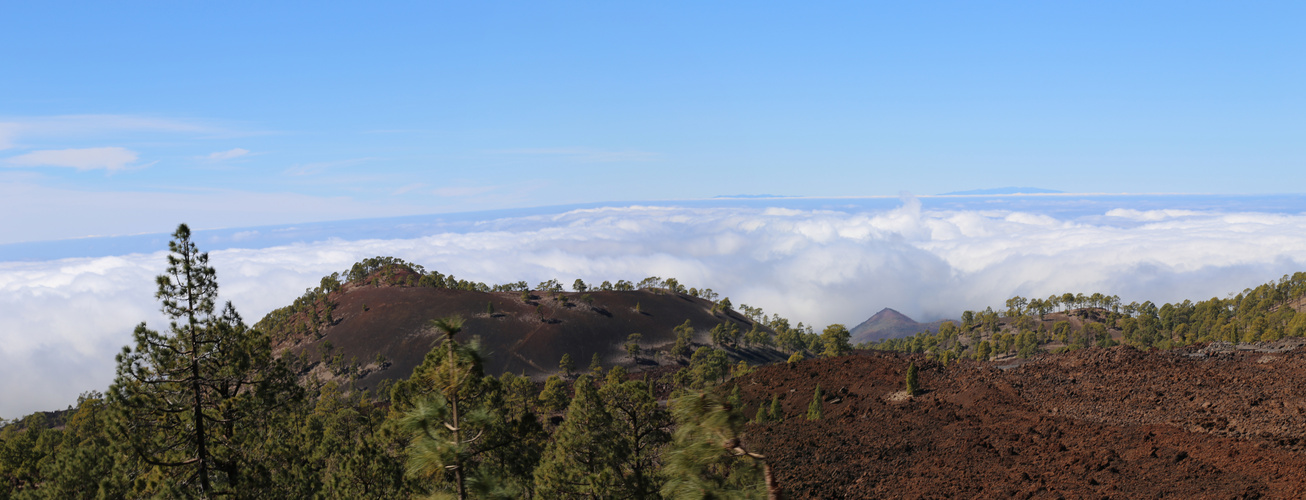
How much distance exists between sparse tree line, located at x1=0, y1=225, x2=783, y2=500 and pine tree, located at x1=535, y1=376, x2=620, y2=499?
0.05 metres

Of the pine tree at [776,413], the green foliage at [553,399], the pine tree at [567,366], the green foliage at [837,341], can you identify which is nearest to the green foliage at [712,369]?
the green foliage at [837,341]

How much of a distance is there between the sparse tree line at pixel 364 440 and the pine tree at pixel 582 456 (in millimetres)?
49

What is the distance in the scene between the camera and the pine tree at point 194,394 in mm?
13820

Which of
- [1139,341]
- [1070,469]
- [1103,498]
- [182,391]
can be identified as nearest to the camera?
[182,391]

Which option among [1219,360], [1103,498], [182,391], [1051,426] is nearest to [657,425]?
[182,391]

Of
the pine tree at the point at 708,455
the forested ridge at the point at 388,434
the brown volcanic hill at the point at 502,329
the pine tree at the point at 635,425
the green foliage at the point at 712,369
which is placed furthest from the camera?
the brown volcanic hill at the point at 502,329

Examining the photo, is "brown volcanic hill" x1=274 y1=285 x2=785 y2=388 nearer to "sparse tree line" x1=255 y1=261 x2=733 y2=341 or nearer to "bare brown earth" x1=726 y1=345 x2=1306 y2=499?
"sparse tree line" x1=255 y1=261 x2=733 y2=341

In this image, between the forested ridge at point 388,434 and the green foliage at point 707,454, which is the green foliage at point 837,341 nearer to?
the forested ridge at point 388,434

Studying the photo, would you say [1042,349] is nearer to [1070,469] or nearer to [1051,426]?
[1051,426]

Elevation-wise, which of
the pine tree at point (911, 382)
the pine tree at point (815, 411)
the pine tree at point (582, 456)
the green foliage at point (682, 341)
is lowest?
the green foliage at point (682, 341)

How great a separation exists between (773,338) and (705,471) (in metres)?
145

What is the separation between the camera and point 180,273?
1421cm

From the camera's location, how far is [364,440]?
2425cm

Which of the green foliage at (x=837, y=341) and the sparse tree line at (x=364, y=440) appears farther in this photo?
the green foliage at (x=837, y=341)
